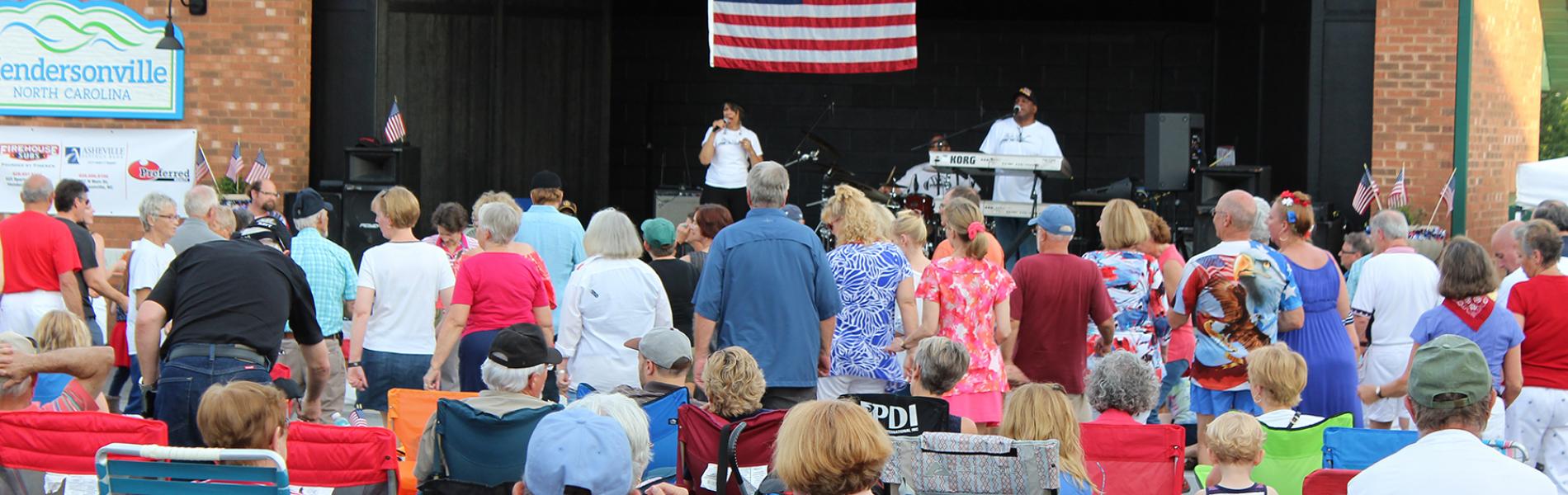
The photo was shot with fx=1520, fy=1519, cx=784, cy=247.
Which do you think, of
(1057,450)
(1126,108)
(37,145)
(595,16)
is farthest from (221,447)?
(1126,108)

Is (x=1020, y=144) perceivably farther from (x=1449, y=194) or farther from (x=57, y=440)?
(x=57, y=440)

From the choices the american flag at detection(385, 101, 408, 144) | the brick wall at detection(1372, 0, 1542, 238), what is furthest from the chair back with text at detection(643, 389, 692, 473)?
the brick wall at detection(1372, 0, 1542, 238)

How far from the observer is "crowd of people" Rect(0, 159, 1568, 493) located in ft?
16.6

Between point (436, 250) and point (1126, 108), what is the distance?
1137cm

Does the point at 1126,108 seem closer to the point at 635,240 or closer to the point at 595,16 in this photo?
the point at 595,16

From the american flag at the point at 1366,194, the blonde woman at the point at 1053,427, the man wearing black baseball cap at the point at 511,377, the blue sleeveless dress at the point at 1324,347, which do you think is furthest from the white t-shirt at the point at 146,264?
the american flag at the point at 1366,194

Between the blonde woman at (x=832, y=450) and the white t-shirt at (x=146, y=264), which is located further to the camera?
the white t-shirt at (x=146, y=264)

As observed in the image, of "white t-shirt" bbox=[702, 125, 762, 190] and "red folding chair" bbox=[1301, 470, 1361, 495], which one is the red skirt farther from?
"white t-shirt" bbox=[702, 125, 762, 190]

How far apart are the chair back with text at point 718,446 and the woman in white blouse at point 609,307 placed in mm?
1771

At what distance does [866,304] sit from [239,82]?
25.5ft

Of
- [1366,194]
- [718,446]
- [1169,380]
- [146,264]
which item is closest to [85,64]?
[146,264]

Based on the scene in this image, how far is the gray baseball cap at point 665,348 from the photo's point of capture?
548 cm

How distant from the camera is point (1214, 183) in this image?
39.0ft

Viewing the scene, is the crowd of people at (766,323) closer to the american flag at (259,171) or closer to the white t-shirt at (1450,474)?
the white t-shirt at (1450,474)
